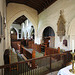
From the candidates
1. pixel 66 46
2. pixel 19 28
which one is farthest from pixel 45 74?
pixel 19 28

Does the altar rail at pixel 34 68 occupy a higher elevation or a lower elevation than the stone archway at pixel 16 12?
lower

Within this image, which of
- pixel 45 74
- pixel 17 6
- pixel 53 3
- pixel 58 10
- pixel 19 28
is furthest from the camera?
pixel 19 28

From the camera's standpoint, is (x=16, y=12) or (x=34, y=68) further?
(x=16, y=12)

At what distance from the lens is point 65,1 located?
4074 mm

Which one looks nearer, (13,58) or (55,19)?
(13,58)

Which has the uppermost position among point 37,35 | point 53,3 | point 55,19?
point 53,3

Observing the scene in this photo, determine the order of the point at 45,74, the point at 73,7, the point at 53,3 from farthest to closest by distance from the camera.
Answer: the point at 53,3 < the point at 73,7 < the point at 45,74

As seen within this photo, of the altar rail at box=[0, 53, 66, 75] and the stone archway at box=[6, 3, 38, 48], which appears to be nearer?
the altar rail at box=[0, 53, 66, 75]

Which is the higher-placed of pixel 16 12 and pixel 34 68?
pixel 16 12

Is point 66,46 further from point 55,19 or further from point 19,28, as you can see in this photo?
point 19,28

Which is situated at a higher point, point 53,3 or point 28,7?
point 28,7

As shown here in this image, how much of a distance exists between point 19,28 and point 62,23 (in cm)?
1261

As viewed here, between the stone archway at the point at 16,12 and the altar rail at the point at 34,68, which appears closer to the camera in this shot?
the altar rail at the point at 34,68

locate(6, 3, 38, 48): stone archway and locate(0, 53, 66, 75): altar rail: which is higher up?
locate(6, 3, 38, 48): stone archway
